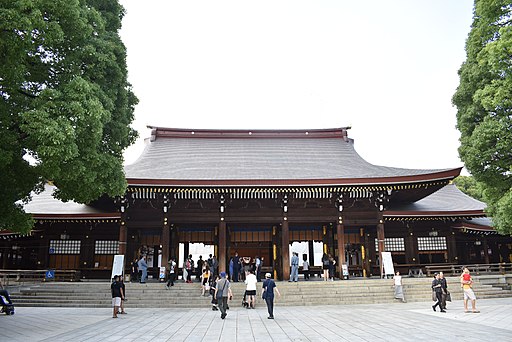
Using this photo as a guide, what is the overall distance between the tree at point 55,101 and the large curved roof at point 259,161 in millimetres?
7381

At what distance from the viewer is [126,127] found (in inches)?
512

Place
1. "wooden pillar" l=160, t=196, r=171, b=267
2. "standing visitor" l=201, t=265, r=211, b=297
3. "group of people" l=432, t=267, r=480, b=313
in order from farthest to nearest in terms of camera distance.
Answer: "wooden pillar" l=160, t=196, r=171, b=267 < "standing visitor" l=201, t=265, r=211, b=297 < "group of people" l=432, t=267, r=480, b=313

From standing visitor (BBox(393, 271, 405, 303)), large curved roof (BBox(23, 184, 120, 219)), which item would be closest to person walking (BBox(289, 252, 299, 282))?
standing visitor (BBox(393, 271, 405, 303))

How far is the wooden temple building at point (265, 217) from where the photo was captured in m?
19.2

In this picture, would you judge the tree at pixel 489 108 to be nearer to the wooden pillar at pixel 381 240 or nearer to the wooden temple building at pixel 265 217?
the wooden temple building at pixel 265 217

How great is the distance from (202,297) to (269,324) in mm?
6163

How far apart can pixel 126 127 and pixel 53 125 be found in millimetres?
3969

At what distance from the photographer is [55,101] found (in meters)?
9.61

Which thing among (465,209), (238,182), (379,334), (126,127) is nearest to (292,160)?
(238,182)

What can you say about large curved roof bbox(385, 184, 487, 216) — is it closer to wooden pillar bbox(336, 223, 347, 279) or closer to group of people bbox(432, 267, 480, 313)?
wooden pillar bbox(336, 223, 347, 279)

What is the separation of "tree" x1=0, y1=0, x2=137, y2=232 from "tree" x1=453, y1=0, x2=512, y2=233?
11957mm

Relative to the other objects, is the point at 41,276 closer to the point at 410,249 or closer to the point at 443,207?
the point at 410,249

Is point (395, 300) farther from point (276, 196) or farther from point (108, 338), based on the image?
point (108, 338)

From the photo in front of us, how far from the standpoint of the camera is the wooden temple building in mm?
19250
